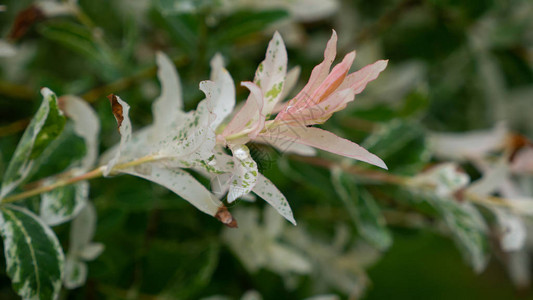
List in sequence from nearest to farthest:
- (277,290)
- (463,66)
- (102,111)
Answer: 1. (102,111)
2. (277,290)
3. (463,66)

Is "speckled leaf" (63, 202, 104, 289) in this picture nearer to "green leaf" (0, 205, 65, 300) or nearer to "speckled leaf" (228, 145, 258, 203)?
"green leaf" (0, 205, 65, 300)

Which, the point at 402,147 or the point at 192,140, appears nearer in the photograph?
the point at 192,140

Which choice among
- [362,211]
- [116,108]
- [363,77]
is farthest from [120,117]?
[362,211]

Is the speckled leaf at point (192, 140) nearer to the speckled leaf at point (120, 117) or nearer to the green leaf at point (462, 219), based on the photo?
the speckled leaf at point (120, 117)

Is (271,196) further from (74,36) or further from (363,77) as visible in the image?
(74,36)

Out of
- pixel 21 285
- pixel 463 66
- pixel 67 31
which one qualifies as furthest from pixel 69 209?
pixel 463 66

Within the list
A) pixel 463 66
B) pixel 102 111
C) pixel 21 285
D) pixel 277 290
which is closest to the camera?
pixel 21 285

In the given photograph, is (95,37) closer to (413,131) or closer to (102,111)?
(102,111)

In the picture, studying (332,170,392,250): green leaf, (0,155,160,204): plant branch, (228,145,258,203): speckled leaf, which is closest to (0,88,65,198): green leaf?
(0,155,160,204): plant branch
